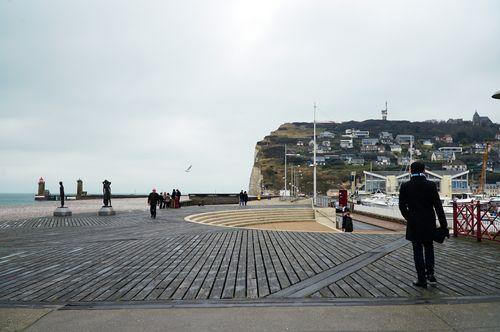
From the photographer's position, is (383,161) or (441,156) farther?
(383,161)

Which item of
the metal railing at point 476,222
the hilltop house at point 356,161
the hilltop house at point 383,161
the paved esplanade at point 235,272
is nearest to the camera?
the paved esplanade at point 235,272

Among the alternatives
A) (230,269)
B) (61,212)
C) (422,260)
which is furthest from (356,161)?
(422,260)

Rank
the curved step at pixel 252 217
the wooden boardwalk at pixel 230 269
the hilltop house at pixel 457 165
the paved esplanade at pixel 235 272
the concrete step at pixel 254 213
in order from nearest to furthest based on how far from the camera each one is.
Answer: the paved esplanade at pixel 235 272 < the wooden boardwalk at pixel 230 269 < the curved step at pixel 252 217 < the concrete step at pixel 254 213 < the hilltop house at pixel 457 165

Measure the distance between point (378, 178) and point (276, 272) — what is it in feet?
374

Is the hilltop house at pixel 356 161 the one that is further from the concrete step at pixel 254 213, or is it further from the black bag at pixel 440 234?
the black bag at pixel 440 234

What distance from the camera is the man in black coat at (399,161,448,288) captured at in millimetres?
5617

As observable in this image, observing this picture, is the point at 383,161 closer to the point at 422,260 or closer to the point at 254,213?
the point at 254,213

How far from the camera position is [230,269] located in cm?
697

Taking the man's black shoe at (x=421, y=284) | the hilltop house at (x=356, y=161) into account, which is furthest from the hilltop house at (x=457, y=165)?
the man's black shoe at (x=421, y=284)

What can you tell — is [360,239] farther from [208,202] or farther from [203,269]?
[208,202]

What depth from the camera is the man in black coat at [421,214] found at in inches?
221

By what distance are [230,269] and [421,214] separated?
337cm

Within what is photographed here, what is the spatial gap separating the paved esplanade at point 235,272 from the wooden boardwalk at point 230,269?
0.02 m

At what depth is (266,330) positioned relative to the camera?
13.1 ft
